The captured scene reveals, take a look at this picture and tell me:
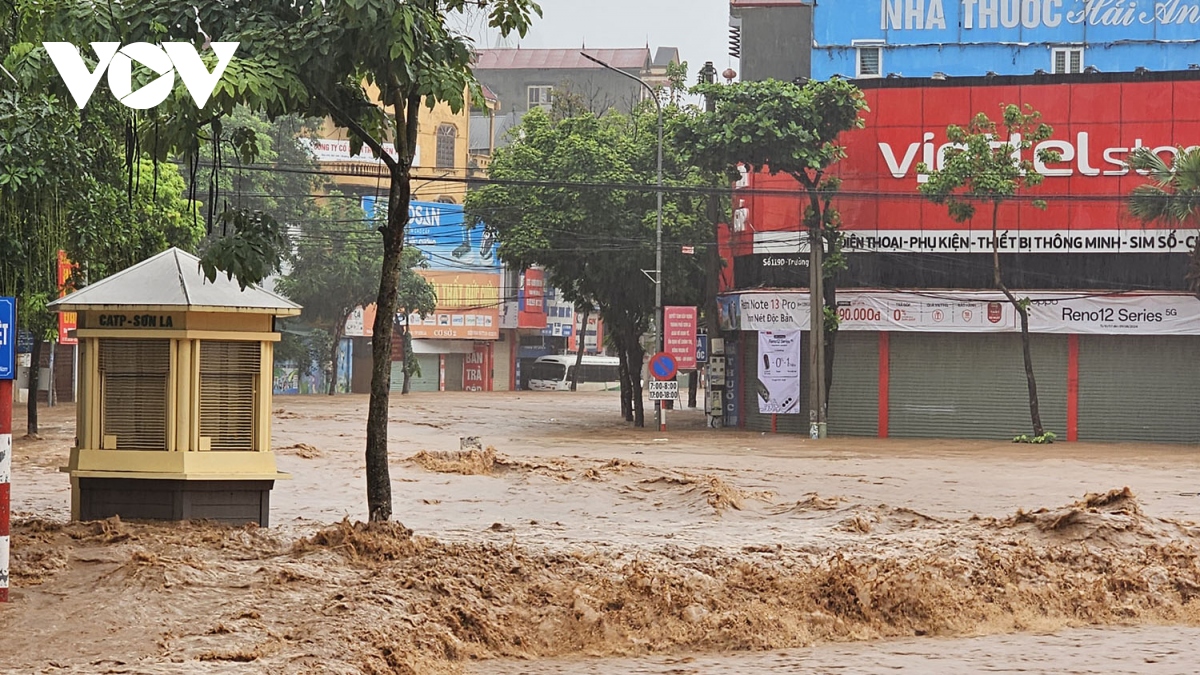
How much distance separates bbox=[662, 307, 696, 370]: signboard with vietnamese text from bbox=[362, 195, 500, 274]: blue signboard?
2731 cm

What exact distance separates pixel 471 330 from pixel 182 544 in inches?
2360

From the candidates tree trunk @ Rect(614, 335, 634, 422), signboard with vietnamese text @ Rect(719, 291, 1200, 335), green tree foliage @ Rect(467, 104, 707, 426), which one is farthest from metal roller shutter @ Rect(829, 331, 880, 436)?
tree trunk @ Rect(614, 335, 634, 422)

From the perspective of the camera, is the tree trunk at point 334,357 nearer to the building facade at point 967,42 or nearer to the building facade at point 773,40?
the building facade at point 773,40

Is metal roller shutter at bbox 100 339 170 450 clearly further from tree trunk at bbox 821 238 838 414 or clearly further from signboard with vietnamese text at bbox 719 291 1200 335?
signboard with vietnamese text at bbox 719 291 1200 335

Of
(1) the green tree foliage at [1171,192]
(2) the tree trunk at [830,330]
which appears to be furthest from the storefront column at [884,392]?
(1) the green tree foliage at [1171,192]

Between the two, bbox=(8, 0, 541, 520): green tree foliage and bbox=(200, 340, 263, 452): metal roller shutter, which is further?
bbox=(200, 340, 263, 452): metal roller shutter

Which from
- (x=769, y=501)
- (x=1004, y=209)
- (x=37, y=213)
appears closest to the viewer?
(x=37, y=213)

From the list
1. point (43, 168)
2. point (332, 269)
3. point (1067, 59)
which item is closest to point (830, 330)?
point (1067, 59)

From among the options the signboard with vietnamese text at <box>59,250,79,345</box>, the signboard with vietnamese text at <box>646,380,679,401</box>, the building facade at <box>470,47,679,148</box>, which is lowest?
the signboard with vietnamese text at <box>646,380,679,401</box>

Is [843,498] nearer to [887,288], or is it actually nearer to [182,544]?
[182,544]

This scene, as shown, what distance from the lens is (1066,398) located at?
119 ft

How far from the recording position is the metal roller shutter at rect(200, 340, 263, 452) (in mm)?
13844

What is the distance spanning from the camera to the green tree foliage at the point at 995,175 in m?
35.2

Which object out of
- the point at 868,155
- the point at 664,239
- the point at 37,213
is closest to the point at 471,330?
the point at 664,239
